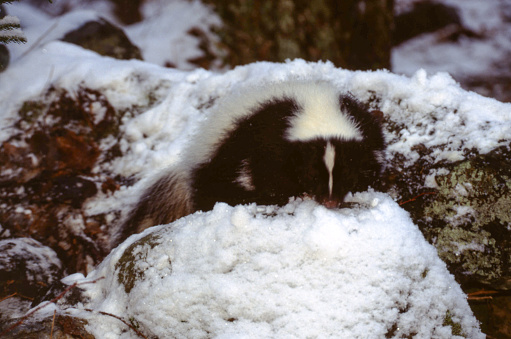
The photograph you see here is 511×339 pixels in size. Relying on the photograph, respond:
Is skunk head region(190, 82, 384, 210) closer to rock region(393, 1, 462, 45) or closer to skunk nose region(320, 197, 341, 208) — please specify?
skunk nose region(320, 197, 341, 208)

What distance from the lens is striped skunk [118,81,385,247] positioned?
7.18ft

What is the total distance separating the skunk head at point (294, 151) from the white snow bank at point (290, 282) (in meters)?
0.26

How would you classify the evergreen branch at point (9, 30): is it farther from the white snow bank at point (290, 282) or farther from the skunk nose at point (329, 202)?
the skunk nose at point (329, 202)

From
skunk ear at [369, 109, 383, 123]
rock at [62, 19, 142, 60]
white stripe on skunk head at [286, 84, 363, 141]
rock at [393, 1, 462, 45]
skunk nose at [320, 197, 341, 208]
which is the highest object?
white stripe on skunk head at [286, 84, 363, 141]

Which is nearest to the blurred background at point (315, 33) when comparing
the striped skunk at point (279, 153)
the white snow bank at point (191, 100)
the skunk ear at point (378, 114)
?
the white snow bank at point (191, 100)

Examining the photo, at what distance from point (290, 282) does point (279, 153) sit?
774 mm

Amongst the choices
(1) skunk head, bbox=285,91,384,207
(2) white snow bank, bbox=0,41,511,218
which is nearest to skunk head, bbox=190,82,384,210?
(1) skunk head, bbox=285,91,384,207

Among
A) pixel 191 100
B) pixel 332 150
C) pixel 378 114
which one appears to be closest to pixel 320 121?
pixel 332 150

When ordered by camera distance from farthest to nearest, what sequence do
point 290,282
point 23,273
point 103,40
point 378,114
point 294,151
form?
1. point 103,40
2. point 378,114
3. point 23,273
4. point 294,151
5. point 290,282

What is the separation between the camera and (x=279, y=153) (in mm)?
2285

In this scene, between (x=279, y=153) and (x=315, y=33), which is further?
(x=315, y=33)

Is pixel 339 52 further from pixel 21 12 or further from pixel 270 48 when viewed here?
pixel 21 12

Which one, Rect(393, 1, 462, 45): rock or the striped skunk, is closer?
the striped skunk

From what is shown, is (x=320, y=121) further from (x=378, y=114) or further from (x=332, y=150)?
(x=378, y=114)
